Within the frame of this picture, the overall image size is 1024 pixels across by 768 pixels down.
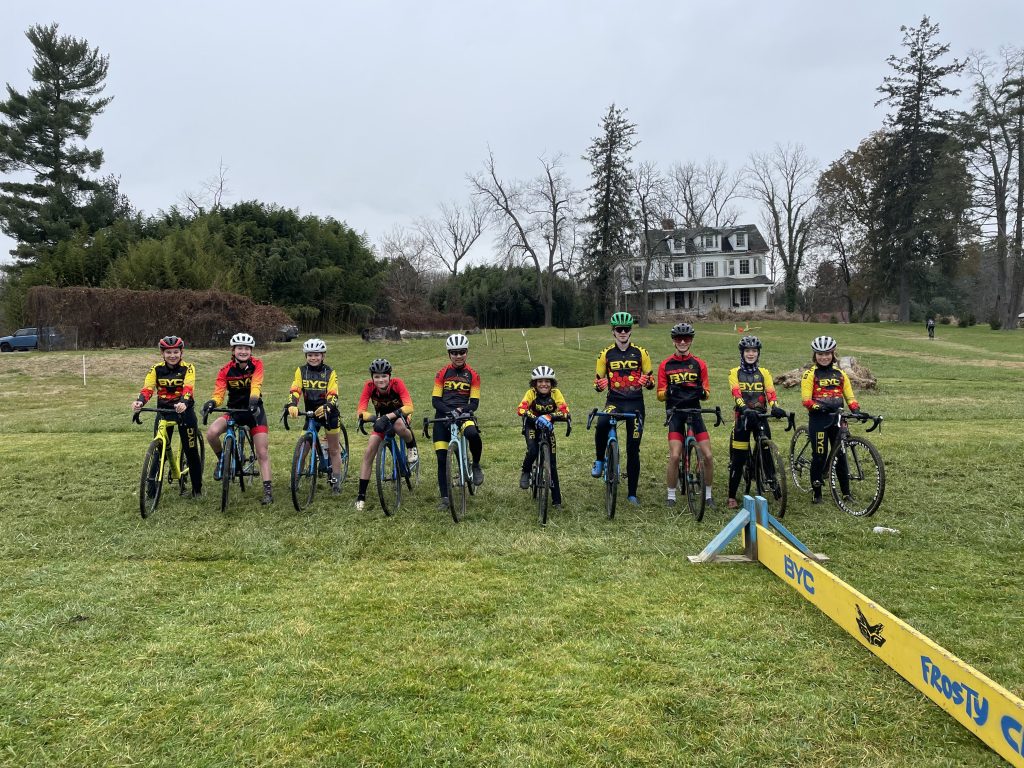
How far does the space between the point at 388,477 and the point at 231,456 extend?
1703 mm

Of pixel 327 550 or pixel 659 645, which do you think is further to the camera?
pixel 327 550

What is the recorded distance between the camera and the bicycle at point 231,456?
6.66 metres

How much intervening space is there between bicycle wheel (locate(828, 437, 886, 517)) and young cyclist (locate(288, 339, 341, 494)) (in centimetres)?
531

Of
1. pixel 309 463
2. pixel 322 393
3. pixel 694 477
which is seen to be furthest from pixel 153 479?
pixel 694 477

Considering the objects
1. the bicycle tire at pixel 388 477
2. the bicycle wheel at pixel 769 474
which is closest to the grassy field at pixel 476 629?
the bicycle tire at pixel 388 477

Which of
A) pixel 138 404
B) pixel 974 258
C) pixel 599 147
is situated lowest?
pixel 138 404

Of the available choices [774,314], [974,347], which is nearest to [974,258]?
[774,314]

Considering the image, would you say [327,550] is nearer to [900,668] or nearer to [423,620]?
[423,620]

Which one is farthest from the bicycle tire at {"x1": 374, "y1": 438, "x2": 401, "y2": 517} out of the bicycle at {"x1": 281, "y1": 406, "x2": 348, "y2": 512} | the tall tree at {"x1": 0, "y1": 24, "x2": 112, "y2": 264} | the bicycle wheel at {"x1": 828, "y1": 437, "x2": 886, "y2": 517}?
the tall tree at {"x1": 0, "y1": 24, "x2": 112, "y2": 264}

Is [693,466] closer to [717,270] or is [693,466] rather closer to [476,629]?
[476,629]

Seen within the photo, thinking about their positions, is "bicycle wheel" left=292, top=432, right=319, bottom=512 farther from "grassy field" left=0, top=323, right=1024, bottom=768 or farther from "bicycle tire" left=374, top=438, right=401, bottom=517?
"bicycle tire" left=374, top=438, right=401, bottom=517

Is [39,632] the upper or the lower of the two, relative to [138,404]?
lower

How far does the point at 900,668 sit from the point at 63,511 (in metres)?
7.52

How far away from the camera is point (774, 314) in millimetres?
51656
